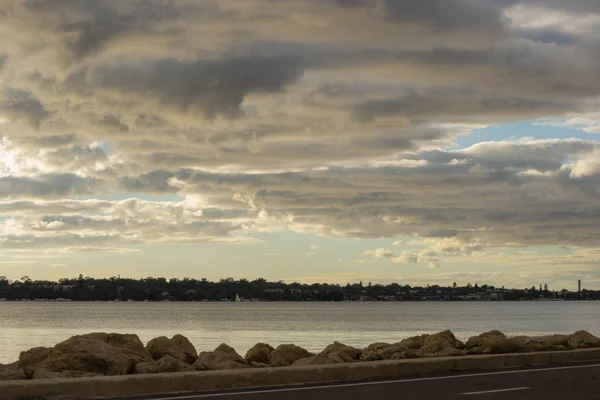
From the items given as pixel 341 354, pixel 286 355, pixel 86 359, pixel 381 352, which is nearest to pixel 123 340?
pixel 86 359

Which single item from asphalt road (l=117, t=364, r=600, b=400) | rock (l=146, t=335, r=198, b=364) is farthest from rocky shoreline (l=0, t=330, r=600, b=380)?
asphalt road (l=117, t=364, r=600, b=400)

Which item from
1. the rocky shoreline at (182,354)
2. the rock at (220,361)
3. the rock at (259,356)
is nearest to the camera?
the rocky shoreline at (182,354)

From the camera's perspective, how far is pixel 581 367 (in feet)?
67.8

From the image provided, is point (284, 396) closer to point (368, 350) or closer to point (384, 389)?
point (384, 389)

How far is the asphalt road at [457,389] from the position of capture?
49.4ft

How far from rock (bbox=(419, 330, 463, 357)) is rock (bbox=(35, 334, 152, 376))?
7320mm

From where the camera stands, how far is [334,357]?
24.2 m

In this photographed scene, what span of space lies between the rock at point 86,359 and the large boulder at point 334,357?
438 cm

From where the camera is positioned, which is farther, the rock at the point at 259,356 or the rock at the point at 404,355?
the rock at the point at 259,356

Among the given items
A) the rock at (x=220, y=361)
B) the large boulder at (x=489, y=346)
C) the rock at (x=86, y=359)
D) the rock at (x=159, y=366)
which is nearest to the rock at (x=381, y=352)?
the large boulder at (x=489, y=346)

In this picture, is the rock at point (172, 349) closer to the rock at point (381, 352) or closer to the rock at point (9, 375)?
the rock at point (381, 352)

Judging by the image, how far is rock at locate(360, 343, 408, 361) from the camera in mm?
25375

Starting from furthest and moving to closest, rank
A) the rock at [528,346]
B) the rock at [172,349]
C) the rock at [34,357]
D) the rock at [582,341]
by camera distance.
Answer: the rock at [582,341]
the rock at [172,349]
the rock at [528,346]
the rock at [34,357]

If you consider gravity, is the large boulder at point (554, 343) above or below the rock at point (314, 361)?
above
